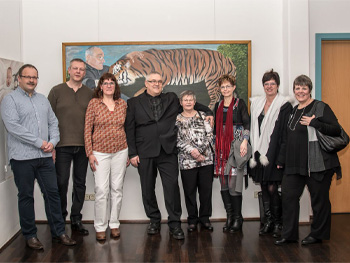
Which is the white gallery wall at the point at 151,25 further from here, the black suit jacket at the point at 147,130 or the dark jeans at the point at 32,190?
the dark jeans at the point at 32,190

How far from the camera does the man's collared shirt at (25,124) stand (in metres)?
3.42

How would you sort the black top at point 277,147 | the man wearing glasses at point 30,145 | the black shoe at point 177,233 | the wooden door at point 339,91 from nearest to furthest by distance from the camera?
the man wearing glasses at point 30,145, the black top at point 277,147, the black shoe at point 177,233, the wooden door at point 339,91

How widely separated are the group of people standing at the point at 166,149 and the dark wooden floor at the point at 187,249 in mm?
111

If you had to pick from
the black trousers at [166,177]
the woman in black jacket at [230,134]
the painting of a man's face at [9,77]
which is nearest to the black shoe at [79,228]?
the black trousers at [166,177]

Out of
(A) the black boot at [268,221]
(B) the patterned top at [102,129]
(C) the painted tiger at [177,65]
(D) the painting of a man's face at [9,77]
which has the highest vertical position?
(C) the painted tiger at [177,65]

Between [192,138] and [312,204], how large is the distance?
4.25ft

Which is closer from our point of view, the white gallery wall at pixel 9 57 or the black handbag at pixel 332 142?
the black handbag at pixel 332 142

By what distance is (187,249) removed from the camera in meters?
3.54

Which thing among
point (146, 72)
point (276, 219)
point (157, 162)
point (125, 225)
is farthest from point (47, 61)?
point (276, 219)

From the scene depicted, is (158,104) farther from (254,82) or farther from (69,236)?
(69,236)

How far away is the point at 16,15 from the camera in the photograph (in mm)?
4273

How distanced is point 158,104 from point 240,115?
0.85 metres

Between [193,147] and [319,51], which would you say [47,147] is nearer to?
[193,147]

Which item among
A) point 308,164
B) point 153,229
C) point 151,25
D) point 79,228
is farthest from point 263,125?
point 79,228
